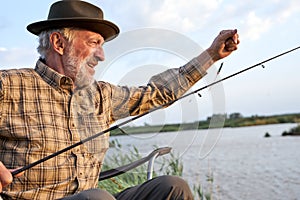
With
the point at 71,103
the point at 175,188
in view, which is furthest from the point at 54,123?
the point at 175,188

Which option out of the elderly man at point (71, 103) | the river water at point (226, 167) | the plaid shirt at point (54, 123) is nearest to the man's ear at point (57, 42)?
the elderly man at point (71, 103)

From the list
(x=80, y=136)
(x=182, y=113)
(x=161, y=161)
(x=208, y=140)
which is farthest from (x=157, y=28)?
(x=161, y=161)

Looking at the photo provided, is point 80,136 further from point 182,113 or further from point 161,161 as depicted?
point 161,161

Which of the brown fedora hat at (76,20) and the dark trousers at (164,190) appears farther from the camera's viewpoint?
the brown fedora hat at (76,20)

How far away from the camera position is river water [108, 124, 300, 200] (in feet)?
6.42

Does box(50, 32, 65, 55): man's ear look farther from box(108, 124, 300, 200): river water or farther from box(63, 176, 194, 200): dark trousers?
box(63, 176, 194, 200): dark trousers

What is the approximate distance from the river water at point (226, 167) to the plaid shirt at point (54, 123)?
18 cm

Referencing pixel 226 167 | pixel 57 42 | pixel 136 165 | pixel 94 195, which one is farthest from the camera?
pixel 226 167

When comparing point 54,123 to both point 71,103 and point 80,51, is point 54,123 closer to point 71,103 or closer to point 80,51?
point 71,103

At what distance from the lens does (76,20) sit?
2359 millimetres

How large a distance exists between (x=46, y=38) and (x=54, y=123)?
19.1 inches

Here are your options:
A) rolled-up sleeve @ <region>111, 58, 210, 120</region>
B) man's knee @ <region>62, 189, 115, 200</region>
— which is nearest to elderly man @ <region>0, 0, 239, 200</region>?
rolled-up sleeve @ <region>111, 58, 210, 120</region>

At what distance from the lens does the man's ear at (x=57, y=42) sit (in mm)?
2375

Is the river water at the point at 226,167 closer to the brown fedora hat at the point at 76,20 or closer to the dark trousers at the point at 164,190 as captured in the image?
the dark trousers at the point at 164,190
